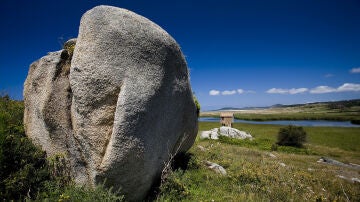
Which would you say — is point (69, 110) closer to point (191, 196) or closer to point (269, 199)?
point (191, 196)

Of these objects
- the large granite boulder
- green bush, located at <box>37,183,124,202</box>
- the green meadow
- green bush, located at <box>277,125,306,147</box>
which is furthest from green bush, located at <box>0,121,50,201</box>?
green bush, located at <box>277,125,306,147</box>

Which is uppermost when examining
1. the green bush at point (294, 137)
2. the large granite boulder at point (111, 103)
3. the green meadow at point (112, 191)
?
the large granite boulder at point (111, 103)

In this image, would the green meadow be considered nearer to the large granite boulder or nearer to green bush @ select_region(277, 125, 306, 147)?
the large granite boulder

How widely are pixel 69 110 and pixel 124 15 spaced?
380 centimetres

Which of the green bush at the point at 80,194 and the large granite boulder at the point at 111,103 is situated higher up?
the large granite boulder at the point at 111,103

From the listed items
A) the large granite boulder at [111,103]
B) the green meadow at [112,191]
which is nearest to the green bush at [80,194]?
the green meadow at [112,191]

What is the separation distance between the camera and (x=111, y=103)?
26.1 ft

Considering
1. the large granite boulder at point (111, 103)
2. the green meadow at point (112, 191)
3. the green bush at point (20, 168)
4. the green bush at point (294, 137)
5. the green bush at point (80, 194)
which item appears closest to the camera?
the green bush at point (80, 194)

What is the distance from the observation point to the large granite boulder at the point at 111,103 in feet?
24.7

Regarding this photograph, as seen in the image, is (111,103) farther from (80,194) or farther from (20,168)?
(20,168)

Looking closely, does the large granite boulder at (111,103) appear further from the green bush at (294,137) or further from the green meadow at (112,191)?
the green bush at (294,137)

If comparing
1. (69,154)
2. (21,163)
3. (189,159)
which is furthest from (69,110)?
(189,159)

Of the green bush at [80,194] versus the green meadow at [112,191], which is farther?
the green meadow at [112,191]

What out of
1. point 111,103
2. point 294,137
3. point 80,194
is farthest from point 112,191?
point 294,137
